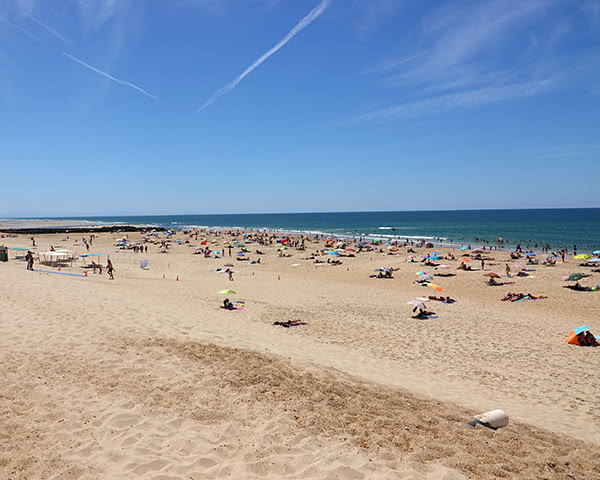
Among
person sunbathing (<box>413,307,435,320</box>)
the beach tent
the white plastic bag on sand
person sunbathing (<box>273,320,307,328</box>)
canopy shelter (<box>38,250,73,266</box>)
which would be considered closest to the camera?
the white plastic bag on sand

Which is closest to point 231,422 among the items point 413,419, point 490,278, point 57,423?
point 57,423

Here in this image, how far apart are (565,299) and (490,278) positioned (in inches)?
255

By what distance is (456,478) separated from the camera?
4539 millimetres

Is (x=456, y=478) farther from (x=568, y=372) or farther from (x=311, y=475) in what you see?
(x=568, y=372)

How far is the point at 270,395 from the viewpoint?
6520 mm

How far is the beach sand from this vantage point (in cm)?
482

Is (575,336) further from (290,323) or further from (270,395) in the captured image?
(270,395)

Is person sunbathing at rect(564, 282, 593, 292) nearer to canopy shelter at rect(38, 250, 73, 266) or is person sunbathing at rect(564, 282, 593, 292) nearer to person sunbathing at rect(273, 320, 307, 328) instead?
person sunbathing at rect(273, 320, 307, 328)

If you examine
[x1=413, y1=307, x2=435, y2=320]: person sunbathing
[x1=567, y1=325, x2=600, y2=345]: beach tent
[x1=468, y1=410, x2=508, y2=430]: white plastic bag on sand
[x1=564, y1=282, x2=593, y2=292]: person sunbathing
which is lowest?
[x1=564, y1=282, x2=593, y2=292]: person sunbathing

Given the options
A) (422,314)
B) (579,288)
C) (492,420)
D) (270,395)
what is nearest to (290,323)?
(422,314)

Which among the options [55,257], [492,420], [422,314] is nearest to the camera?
[492,420]

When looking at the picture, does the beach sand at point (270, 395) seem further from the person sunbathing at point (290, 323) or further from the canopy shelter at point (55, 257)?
the canopy shelter at point (55, 257)

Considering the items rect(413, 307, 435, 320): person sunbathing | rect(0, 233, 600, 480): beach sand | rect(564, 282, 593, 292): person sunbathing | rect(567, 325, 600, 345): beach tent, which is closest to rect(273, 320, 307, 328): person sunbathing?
rect(0, 233, 600, 480): beach sand

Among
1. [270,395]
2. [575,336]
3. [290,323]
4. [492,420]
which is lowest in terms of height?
[575,336]
